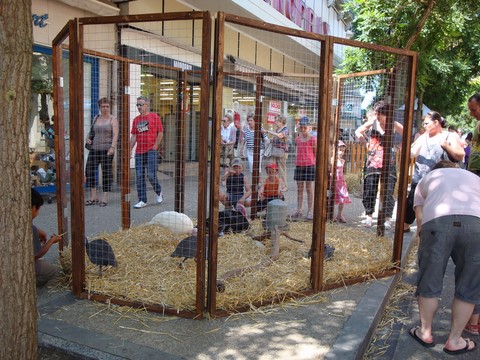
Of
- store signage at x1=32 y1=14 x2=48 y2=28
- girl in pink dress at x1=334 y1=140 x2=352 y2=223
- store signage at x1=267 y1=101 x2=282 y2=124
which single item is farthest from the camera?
store signage at x1=32 y1=14 x2=48 y2=28

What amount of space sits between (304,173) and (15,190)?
5082mm

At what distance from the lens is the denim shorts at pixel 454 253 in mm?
3254

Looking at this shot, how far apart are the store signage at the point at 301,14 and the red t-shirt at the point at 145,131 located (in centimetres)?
846

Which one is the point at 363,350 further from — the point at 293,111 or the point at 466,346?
the point at 293,111

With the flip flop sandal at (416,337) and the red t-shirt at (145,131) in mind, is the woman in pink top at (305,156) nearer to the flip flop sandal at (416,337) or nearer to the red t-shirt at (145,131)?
the red t-shirt at (145,131)

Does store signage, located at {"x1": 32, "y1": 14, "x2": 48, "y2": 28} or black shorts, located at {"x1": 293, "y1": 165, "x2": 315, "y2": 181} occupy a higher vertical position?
store signage, located at {"x1": 32, "y1": 14, "x2": 48, "y2": 28}

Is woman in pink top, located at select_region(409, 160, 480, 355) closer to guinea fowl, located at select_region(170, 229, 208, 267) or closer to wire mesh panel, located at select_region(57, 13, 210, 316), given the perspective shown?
wire mesh panel, located at select_region(57, 13, 210, 316)

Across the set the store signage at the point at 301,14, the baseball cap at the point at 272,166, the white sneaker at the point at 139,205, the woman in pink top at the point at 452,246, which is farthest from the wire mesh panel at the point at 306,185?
the store signage at the point at 301,14

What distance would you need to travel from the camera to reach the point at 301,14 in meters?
17.9

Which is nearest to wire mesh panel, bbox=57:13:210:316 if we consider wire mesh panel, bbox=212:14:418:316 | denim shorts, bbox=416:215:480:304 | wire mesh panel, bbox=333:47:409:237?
wire mesh panel, bbox=212:14:418:316

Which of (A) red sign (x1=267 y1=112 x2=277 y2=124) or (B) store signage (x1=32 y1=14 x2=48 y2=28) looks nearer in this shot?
(A) red sign (x1=267 y1=112 x2=277 y2=124)

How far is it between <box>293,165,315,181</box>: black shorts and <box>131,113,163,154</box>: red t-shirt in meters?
2.35

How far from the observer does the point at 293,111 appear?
802cm

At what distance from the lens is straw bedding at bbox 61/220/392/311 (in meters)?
3.76
